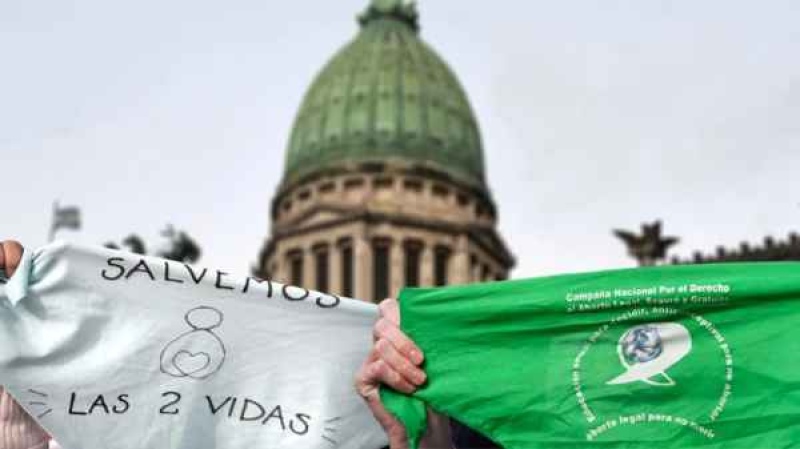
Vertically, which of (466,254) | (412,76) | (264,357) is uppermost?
(412,76)

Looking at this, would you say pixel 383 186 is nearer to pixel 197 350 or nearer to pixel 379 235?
pixel 379 235

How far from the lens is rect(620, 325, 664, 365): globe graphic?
497 centimetres

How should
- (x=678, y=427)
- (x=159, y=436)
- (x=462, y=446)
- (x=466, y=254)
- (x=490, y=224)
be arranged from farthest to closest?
1. (x=490, y=224)
2. (x=466, y=254)
3. (x=462, y=446)
4. (x=159, y=436)
5. (x=678, y=427)

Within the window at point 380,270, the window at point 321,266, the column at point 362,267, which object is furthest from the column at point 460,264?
the window at point 321,266

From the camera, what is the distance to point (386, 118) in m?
63.1

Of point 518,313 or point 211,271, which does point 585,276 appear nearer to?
point 518,313

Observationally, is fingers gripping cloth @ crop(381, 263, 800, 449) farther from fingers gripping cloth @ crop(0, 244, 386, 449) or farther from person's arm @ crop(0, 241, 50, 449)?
person's arm @ crop(0, 241, 50, 449)

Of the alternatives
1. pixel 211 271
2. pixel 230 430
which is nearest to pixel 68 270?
pixel 211 271

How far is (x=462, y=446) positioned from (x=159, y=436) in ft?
4.34

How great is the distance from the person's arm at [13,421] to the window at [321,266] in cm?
5464

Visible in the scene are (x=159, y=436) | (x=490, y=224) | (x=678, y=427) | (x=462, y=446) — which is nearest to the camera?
(x=678, y=427)

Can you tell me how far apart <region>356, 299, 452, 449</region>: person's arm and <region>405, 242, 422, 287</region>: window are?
55.1 m

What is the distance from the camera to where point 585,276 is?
5074 mm

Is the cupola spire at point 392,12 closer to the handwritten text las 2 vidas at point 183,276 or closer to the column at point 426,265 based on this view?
the column at point 426,265
